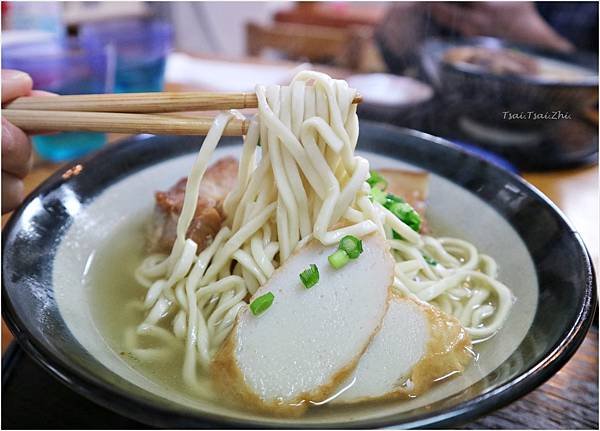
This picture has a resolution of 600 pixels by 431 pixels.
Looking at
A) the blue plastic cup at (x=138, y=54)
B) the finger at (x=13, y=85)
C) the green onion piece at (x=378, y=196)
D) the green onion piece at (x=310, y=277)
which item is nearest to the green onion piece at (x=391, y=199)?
the green onion piece at (x=378, y=196)

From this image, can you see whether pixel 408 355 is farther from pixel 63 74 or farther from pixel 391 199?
pixel 63 74

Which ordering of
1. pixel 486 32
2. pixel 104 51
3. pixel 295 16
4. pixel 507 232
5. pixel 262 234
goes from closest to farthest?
1. pixel 262 234
2. pixel 507 232
3. pixel 104 51
4. pixel 486 32
5. pixel 295 16

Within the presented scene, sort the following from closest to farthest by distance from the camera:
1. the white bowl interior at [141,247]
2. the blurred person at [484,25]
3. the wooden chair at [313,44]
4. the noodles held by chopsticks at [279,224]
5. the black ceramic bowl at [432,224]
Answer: the black ceramic bowl at [432,224], the white bowl interior at [141,247], the noodles held by chopsticks at [279,224], the blurred person at [484,25], the wooden chair at [313,44]

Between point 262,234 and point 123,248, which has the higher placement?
point 262,234

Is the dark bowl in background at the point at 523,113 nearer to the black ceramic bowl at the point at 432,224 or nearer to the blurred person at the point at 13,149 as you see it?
the black ceramic bowl at the point at 432,224

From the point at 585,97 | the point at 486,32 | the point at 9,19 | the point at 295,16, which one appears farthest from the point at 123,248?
the point at 295,16

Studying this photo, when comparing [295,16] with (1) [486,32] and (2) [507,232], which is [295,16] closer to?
(1) [486,32]

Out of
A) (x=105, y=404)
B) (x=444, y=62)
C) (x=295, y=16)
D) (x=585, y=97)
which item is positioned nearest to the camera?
(x=105, y=404)
